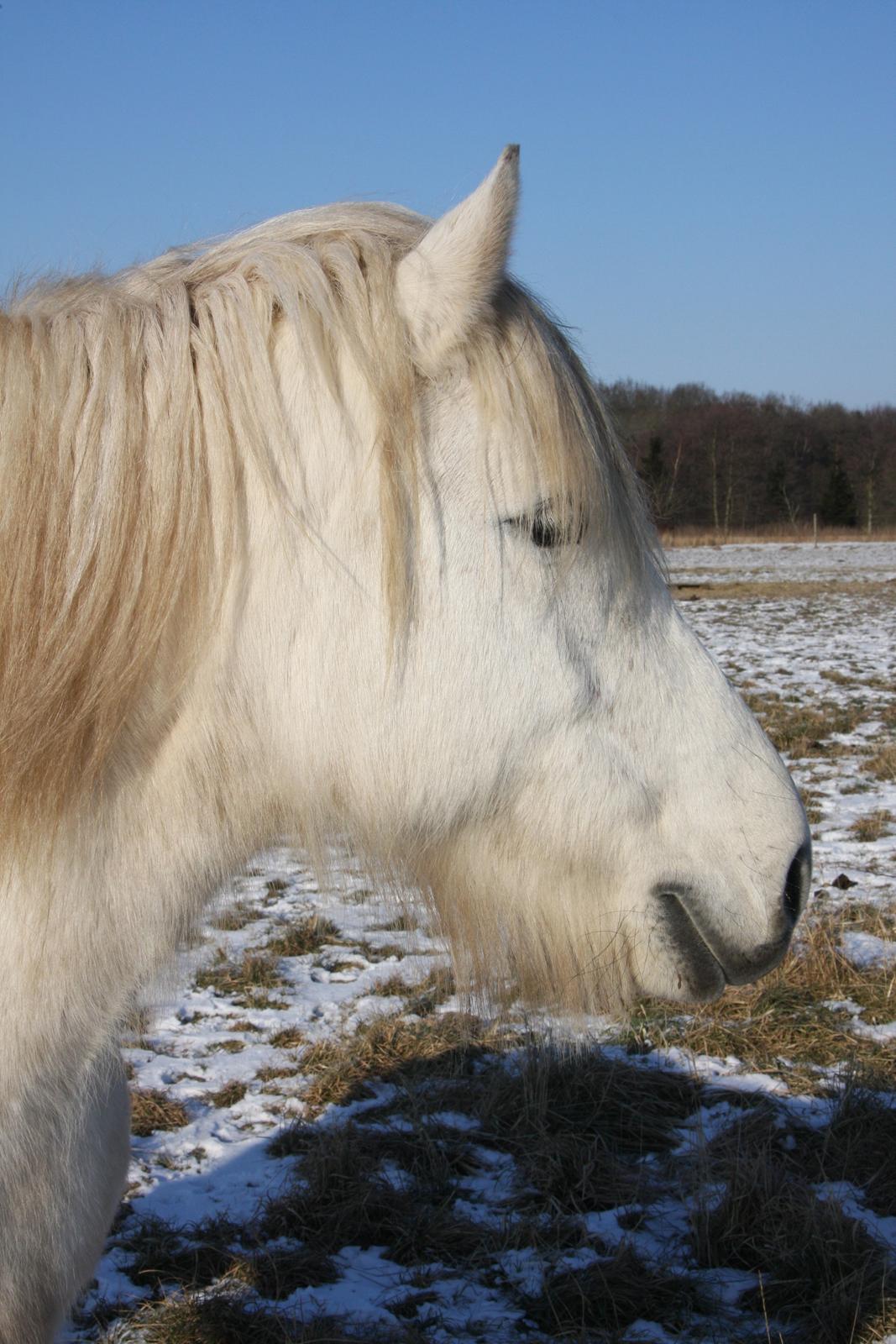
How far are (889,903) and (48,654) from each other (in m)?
4.12

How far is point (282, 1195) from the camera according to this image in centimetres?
257

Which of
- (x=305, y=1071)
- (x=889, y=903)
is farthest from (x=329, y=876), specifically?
(x=889, y=903)

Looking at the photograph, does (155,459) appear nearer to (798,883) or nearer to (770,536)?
(798,883)

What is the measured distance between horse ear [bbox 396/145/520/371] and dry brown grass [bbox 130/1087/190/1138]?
2.50 metres

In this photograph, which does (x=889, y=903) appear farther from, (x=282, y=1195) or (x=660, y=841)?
(x=660, y=841)

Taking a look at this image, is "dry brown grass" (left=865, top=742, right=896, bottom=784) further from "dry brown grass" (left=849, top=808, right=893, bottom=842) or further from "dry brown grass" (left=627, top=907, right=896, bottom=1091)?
"dry brown grass" (left=627, top=907, right=896, bottom=1091)

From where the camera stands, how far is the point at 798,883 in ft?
4.78

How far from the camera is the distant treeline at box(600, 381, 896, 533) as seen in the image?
4378 centimetres

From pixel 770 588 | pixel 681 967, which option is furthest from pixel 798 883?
pixel 770 588

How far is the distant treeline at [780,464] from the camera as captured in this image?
43.8m

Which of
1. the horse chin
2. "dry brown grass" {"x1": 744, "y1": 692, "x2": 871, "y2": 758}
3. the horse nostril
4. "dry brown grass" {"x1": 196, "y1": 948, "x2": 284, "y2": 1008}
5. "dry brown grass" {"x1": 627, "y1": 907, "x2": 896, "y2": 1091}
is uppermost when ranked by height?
the horse nostril

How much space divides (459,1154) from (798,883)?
1728 millimetres

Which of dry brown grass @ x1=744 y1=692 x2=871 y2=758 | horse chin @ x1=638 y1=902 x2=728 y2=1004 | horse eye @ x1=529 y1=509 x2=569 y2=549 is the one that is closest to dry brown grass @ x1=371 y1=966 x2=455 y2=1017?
horse chin @ x1=638 y1=902 x2=728 y2=1004

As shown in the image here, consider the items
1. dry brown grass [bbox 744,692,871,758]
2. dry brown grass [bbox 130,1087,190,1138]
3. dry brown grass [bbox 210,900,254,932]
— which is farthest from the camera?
dry brown grass [bbox 744,692,871,758]
